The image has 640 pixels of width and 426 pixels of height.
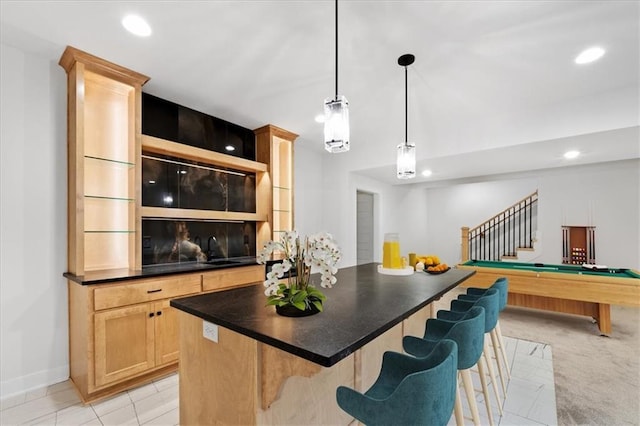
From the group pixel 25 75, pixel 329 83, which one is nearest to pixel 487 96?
pixel 329 83

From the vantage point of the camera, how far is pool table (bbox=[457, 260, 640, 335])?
11.3 ft

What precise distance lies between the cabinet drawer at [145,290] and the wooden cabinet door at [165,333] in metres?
0.10

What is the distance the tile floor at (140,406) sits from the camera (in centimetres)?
202

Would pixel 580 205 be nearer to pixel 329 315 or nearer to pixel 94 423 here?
pixel 329 315

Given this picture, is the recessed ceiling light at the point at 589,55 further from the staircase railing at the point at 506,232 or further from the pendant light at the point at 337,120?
the staircase railing at the point at 506,232

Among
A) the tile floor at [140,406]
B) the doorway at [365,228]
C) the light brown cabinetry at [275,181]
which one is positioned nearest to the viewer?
the tile floor at [140,406]

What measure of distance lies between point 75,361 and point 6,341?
20.1 inches

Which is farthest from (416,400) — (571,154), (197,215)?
(571,154)

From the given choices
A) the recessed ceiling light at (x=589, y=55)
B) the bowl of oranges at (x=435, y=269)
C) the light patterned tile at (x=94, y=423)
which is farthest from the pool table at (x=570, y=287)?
the light patterned tile at (x=94, y=423)

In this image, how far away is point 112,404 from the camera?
220 cm

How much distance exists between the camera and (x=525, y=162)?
4527 millimetres

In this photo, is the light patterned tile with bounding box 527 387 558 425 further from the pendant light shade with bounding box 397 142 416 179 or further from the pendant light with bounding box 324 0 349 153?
the pendant light with bounding box 324 0 349 153

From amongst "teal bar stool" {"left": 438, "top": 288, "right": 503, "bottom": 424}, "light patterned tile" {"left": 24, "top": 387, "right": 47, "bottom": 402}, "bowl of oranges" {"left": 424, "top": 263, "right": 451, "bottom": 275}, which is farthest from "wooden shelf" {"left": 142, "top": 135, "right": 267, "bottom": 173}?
"teal bar stool" {"left": 438, "top": 288, "right": 503, "bottom": 424}

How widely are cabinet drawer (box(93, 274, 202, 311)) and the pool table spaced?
4019mm
